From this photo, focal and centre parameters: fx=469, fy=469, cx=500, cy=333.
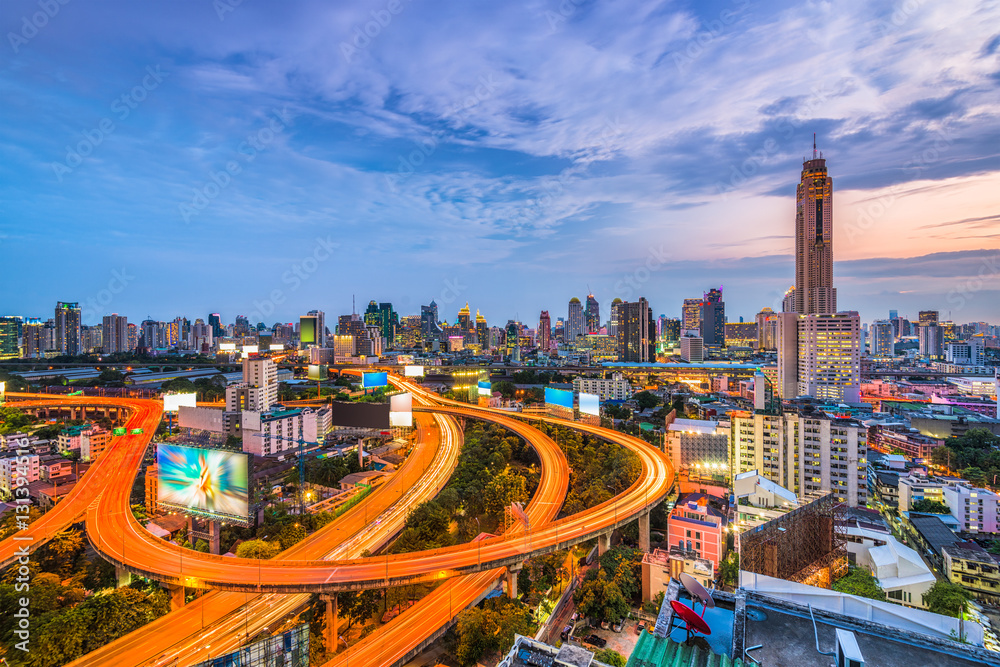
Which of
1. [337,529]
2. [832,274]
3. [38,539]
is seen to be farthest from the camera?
[832,274]

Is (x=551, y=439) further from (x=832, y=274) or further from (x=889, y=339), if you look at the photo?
(x=889, y=339)

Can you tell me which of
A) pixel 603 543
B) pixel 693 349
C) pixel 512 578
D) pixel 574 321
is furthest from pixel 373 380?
pixel 574 321

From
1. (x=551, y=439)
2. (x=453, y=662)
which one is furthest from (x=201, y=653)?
(x=551, y=439)

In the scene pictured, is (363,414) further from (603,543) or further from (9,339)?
(9,339)

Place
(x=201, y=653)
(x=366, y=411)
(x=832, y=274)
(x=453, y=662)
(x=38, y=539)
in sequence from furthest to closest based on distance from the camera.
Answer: (x=832, y=274) → (x=366, y=411) → (x=38, y=539) → (x=453, y=662) → (x=201, y=653)

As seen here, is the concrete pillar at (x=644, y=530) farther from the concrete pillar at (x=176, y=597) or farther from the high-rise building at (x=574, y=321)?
the high-rise building at (x=574, y=321)

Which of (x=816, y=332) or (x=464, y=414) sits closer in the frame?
(x=464, y=414)

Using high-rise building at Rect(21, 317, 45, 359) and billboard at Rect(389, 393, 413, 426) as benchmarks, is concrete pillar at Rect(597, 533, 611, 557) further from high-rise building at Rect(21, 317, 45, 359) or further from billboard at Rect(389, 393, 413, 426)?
high-rise building at Rect(21, 317, 45, 359)
